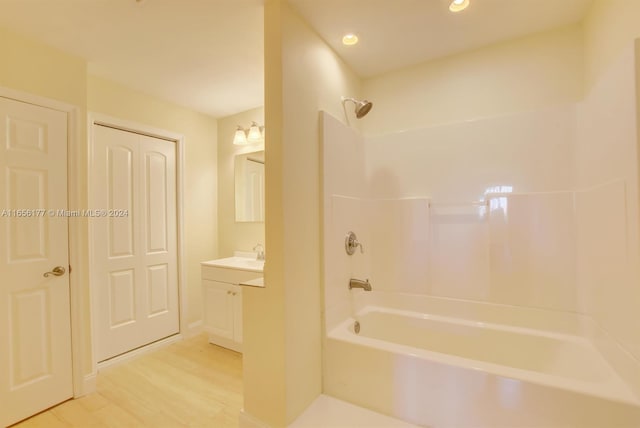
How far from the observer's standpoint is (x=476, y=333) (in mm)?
1868

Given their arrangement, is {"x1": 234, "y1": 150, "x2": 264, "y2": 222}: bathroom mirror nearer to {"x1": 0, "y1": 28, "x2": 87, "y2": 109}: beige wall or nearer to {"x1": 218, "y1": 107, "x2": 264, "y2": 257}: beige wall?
{"x1": 218, "y1": 107, "x2": 264, "y2": 257}: beige wall

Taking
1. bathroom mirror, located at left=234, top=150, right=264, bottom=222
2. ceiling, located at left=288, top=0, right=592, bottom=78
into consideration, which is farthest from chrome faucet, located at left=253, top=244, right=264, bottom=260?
ceiling, located at left=288, top=0, right=592, bottom=78

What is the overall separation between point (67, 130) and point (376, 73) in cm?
240

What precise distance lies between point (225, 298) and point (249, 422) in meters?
1.23

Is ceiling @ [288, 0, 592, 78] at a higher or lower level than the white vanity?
higher

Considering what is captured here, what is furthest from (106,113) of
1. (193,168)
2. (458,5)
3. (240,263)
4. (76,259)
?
(458,5)

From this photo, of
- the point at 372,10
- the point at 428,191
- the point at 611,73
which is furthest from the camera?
the point at 428,191

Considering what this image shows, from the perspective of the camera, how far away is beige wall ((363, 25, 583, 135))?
179cm

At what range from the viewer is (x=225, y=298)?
2.62 m

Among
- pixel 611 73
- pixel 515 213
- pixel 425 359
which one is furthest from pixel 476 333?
pixel 611 73

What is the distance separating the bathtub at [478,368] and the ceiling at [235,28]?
1849 millimetres

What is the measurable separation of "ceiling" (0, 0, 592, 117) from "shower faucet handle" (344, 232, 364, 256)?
1.35 m

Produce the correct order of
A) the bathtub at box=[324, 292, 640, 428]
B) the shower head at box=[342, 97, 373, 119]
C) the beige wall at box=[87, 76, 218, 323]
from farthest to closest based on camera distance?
the beige wall at box=[87, 76, 218, 323]
the shower head at box=[342, 97, 373, 119]
the bathtub at box=[324, 292, 640, 428]

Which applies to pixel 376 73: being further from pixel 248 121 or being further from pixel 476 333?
pixel 476 333
